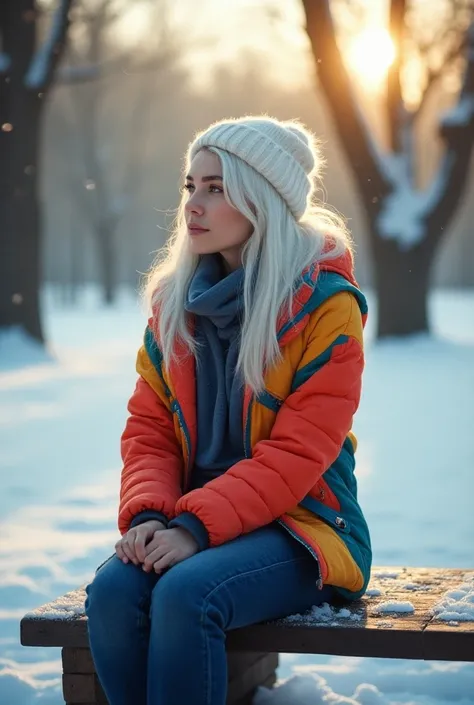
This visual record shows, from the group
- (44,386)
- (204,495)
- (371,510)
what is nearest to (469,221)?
(44,386)

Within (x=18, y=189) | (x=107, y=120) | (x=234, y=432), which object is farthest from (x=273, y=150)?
(x=107, y=120)

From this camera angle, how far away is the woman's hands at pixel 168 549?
7.84 feet

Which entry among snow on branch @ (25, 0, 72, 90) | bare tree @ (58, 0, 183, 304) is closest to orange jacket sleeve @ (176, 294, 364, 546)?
snow on branch @ (25, 0, 72, 90)

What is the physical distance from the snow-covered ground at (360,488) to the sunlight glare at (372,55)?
423cm

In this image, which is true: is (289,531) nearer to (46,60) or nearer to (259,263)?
(259,263)

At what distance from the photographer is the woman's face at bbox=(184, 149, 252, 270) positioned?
2758mm

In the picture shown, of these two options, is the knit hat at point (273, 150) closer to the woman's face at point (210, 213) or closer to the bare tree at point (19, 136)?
the woman's face at point (210, 213)

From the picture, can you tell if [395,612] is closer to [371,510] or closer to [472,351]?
[371,510]

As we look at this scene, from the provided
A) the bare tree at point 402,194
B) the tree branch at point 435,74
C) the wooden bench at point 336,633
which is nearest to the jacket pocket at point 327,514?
the wooden bench at point 336,633

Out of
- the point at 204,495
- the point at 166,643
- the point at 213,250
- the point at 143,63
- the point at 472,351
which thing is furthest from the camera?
the point at 143,63

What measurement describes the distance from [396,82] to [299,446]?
41.2 ft

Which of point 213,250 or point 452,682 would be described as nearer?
point 213,250

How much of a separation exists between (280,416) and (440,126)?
11.9 metres

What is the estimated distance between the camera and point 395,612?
2.58 m
